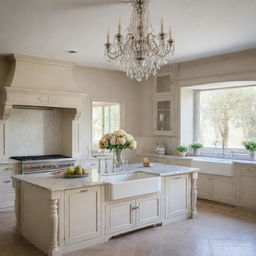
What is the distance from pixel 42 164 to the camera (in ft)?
17.8

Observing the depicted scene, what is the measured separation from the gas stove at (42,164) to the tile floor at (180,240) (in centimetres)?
87

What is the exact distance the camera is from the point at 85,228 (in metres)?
3.56

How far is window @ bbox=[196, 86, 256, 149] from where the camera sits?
5.96 m

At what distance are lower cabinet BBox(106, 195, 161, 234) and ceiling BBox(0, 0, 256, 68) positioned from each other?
2.28m

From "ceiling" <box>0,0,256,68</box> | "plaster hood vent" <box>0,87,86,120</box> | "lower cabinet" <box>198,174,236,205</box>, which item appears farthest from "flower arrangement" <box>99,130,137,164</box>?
"lower cabinet" <box>198,174,236,205</box>

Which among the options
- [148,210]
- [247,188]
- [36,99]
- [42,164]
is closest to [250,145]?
[247,188]

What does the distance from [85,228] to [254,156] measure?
3.48m

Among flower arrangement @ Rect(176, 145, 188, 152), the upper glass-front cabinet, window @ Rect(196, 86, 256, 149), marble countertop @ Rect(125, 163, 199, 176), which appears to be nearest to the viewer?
marble countertop @ Rect(125, 163, 199, 176)

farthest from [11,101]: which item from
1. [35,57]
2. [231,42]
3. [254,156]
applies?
[254,156]

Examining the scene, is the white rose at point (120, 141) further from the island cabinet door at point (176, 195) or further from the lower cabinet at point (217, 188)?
the lower cabinet at point (217, 188)

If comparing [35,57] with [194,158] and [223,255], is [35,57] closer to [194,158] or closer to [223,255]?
[194,158]

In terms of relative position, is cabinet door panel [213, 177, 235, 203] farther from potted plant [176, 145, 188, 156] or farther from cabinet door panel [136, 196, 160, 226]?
cabinet door panel [136, 196, 160, 226]

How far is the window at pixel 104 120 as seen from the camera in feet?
23.9

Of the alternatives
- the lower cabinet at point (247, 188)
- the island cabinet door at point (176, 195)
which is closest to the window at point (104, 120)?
the island cabinet door at point (176, 195)
